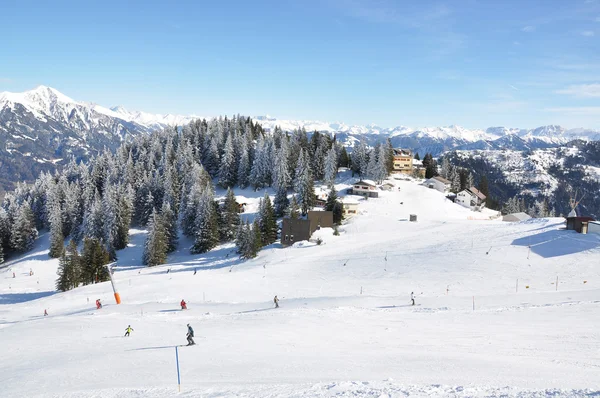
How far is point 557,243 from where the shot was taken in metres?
40.5

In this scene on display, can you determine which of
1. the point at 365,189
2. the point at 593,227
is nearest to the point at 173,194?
the point at 365,189

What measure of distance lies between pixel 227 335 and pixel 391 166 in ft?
302

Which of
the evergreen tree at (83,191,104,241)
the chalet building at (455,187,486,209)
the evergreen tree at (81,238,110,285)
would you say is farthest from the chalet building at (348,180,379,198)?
the evergreen tree at (83,191,104,241)

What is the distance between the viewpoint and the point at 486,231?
48844 millimetres

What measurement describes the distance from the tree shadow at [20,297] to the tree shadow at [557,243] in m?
60.7

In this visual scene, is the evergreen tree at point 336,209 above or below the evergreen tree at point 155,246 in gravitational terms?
above

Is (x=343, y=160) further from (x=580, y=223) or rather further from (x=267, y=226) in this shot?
(x=580, y=223)

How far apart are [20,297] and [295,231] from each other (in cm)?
4035

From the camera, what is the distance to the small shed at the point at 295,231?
6091 centimetres

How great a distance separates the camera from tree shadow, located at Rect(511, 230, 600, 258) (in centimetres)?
3800

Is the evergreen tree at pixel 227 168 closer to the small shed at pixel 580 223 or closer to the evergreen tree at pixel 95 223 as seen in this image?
the evergreen tree at pixel 95 223

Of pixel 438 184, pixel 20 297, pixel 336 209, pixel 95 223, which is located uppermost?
pixel 438 184

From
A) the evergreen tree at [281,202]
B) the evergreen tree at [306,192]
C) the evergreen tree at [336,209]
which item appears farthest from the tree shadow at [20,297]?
the evergreen tree at [336,209]

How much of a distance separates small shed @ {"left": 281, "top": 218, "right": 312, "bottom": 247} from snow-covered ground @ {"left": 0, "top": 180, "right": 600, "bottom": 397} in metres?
6.09
